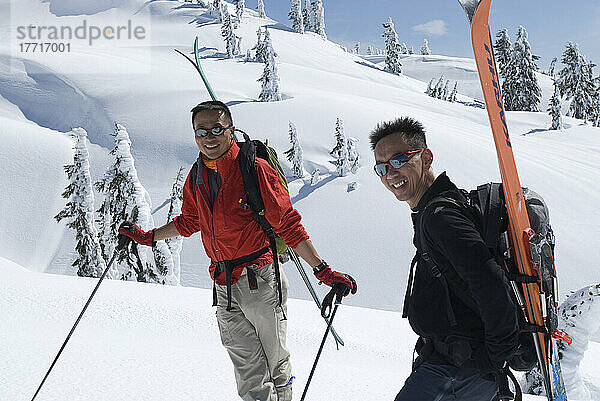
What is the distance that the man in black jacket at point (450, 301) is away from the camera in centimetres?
189

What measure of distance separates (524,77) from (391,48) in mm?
30055

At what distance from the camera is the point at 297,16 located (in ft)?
298

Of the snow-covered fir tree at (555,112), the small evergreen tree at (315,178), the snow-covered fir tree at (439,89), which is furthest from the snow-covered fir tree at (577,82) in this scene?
the small evergreen tree at (315,178)

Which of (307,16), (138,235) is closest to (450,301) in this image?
(138,235)

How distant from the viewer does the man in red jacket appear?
3244 mm

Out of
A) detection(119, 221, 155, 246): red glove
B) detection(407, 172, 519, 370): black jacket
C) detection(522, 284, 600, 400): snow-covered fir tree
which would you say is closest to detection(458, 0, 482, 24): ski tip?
detection(407, 172, 519, 370): black jacket

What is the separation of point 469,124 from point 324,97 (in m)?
12.0

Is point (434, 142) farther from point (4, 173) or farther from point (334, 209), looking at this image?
point (4, 173)

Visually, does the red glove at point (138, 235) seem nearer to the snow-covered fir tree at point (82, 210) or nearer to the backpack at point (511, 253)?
the backpack at point (511, 253)

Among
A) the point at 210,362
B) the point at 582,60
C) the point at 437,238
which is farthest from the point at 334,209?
the point at 582,60

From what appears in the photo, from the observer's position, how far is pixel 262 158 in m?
3.48

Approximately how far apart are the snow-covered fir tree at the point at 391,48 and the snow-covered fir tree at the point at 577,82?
3147 centimetres

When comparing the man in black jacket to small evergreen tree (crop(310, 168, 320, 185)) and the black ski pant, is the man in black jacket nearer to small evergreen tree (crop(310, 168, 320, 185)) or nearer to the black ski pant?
the black ski pant

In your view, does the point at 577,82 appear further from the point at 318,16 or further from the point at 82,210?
the point at 318,16
